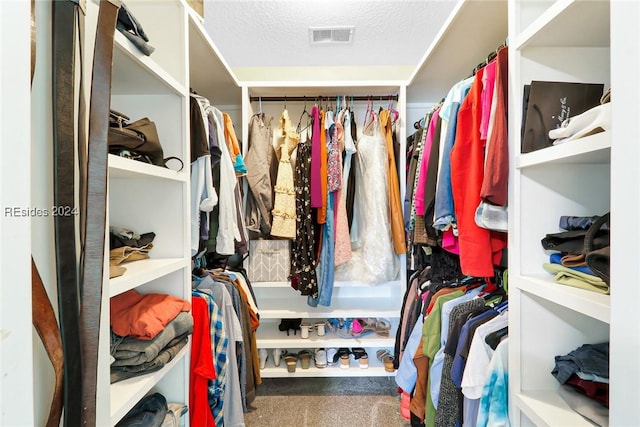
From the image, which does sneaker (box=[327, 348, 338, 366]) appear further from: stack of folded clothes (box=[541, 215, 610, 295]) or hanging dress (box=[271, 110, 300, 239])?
stack of folded clothes (box=[541, 215, 610, 295])

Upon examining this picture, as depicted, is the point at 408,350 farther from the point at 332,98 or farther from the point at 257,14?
the point at 257,14

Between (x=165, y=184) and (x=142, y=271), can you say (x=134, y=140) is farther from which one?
(x=142, y=271)

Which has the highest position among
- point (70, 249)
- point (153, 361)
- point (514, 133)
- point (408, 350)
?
point (514, 133)

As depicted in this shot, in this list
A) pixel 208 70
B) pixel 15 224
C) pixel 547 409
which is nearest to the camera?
pixel 15 224

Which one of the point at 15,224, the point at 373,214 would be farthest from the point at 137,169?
the point at 373,214

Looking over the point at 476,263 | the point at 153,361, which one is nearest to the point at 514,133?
the point at 476,263

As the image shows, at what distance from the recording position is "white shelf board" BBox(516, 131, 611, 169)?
0.60 m

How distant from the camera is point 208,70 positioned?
1597 mm

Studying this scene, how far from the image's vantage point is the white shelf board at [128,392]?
28.0 inches

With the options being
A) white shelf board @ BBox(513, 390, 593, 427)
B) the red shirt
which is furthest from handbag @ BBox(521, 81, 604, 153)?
white shelf board @ BBox(513, 390, 593, 427)

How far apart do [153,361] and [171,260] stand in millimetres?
314

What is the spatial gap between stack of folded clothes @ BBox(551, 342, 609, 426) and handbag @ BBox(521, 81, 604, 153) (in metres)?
0.56

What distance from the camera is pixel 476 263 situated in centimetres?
99

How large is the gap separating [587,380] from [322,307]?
1450 mm
